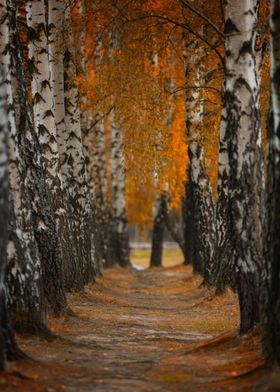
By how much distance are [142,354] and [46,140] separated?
5549 mm

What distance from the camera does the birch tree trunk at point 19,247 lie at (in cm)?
968

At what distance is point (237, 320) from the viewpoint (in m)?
13.7

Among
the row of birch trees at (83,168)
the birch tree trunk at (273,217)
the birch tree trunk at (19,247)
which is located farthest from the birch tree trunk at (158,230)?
the birch tree trunk at (273,217)

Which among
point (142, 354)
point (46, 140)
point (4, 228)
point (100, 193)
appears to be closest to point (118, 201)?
point (100, 193)

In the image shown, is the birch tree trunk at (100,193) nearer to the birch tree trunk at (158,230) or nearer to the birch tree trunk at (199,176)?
the birch tree trunk at (158,230)

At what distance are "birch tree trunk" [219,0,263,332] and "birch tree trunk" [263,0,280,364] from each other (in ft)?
5.61

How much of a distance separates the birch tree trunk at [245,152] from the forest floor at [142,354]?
0.89 metres

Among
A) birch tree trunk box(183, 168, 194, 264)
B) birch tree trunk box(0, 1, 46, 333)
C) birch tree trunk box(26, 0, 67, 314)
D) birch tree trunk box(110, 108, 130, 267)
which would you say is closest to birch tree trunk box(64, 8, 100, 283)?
birch tree trunk box(26, 0, 67, 314)

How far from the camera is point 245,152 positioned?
995 centimetres

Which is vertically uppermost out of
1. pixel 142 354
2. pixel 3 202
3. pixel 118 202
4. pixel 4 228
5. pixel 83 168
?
pixel 83 168

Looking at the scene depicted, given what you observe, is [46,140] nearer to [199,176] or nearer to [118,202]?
[199,176]

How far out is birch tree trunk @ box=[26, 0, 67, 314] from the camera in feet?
40.5

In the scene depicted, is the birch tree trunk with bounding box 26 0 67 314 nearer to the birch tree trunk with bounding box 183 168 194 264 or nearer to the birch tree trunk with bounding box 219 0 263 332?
the birch tree trunk with bounding box 219 0 263 332

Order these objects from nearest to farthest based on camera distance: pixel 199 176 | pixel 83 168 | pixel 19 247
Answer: pixel 19 247, pixel 83 168, pixel 199 176
